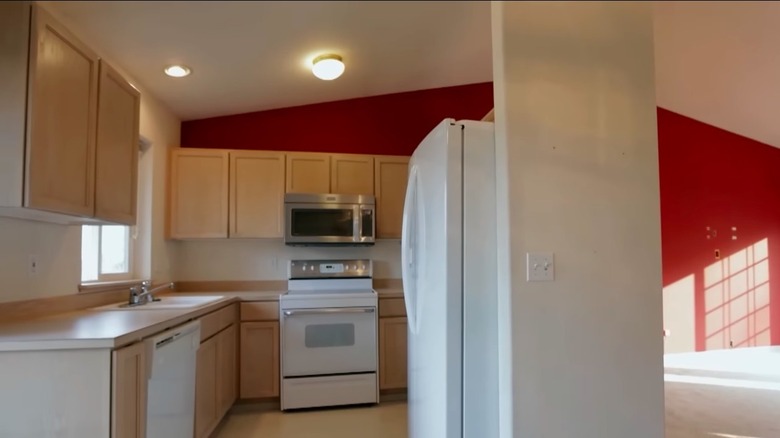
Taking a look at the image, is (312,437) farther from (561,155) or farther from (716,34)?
(716,34)

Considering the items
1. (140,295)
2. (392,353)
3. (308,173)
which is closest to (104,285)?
(140,295)

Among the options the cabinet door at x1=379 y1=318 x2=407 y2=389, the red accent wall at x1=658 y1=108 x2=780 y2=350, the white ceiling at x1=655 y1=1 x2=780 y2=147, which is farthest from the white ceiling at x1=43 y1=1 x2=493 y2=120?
the red accent wall at x1=658 y1=108 x2=780 y2=350

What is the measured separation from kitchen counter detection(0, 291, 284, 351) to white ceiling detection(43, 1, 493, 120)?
956 millimetres

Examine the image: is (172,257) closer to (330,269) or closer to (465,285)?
(330,269)

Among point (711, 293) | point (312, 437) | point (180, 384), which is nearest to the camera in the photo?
point (180, 384)

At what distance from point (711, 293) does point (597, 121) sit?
14.1ft

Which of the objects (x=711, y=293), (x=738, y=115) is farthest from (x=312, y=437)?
(x=711, y=293)

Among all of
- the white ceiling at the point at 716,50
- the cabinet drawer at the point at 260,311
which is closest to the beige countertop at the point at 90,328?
the cabinet drawer at the point at 260,311

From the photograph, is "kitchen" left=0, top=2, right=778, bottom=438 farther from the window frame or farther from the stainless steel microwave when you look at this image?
the stainless steel microwave

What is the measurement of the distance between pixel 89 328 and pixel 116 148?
87cm

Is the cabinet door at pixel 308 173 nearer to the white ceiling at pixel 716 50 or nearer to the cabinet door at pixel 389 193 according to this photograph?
the cabinet door at pixel 389 193

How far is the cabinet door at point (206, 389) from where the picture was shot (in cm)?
221

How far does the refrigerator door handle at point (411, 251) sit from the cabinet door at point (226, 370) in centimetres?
137

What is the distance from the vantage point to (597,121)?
1.25 m
